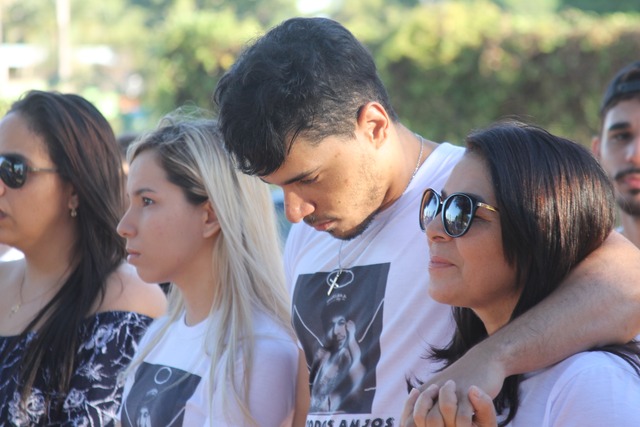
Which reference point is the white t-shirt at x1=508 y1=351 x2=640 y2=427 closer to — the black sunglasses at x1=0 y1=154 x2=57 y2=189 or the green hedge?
the black sunglasses at x1=0 y1=154 x2=57 y2=189

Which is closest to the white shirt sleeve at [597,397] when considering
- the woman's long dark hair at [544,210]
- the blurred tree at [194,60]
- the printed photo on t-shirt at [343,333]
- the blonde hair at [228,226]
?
the woman's long dark hair at [544,210]

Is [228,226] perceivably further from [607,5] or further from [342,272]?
[607,5]

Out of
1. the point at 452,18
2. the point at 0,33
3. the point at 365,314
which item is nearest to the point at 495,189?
the point at 365,314

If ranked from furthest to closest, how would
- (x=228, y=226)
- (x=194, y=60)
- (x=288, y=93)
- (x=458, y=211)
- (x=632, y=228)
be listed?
1. (x=194, y=60)
2. (x=632, y=228)
3. (x=228, y=226)
4. (x=288, y=93)
5. (x=458, y=211)

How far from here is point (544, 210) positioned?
6.42 feet

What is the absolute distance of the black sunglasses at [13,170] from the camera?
356cm

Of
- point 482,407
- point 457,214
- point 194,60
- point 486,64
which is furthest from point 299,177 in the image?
point 194,60

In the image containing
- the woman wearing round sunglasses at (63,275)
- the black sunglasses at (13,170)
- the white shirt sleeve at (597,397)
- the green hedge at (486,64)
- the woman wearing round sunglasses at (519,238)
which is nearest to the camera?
the white shirt sleeve at (597,397)

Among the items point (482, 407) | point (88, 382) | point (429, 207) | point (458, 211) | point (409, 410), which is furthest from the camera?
point (88, 382)

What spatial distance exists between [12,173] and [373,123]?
1.73 metres

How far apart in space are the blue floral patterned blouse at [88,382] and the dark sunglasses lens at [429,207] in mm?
1567

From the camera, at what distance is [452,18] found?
12219 millimetres

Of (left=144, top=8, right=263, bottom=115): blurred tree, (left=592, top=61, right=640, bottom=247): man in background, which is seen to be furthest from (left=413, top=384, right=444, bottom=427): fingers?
(left=144, top=8, right=263, bottom=115): blurred tree

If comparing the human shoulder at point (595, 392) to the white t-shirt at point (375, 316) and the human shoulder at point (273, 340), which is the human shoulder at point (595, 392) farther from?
the human shoulder at point (273, 340)
